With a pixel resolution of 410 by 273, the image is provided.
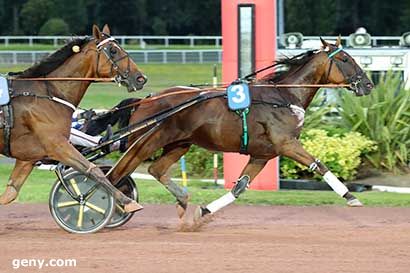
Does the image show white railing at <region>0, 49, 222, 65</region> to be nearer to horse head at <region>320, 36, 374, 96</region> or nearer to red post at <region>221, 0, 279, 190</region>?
red post at <region>221, 0, 279, 190</region>

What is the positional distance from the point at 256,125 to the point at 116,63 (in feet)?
→ 4.80

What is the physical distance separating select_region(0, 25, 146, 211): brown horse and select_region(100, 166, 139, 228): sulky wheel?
0.66 m

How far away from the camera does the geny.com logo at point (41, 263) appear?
8078mm

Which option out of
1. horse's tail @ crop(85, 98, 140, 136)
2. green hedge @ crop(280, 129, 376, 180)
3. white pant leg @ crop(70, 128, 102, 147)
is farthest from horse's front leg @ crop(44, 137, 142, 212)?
green hedge @ crop(280, 129, 376, 180)

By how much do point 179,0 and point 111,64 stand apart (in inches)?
→ 1739

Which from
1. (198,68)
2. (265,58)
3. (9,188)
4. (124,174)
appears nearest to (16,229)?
(9,188)

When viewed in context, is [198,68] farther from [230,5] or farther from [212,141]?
[212,141]

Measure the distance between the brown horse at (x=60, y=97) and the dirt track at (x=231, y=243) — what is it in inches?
22.1

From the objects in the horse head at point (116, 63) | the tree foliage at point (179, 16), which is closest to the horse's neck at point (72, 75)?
the horse head at point (116, 63)

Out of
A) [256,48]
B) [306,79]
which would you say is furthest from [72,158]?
[256,48]

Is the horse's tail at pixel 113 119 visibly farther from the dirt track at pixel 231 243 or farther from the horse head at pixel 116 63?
the dirt track at pixel 231 243

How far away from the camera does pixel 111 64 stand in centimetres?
953

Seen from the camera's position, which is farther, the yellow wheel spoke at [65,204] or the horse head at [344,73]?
the horse head at [344,73]

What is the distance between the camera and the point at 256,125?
9.89m
